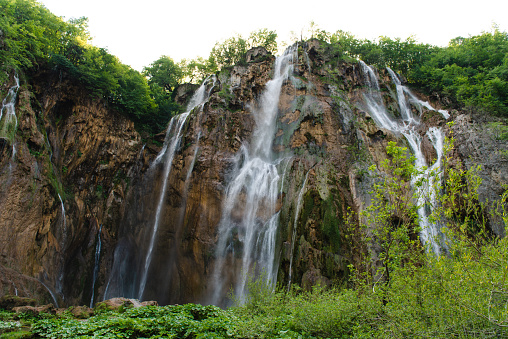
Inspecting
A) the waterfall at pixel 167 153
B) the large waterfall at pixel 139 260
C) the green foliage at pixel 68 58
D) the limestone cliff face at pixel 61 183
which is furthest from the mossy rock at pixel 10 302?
the green foliage at pixel 68 58

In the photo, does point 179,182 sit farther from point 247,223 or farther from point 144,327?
point 144,327

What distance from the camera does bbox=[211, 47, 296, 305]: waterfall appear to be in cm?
1477

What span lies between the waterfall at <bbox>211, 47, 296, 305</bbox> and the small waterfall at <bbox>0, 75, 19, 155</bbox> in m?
11.0

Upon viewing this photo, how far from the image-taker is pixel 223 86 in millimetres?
23109

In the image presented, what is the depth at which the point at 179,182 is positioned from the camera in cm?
1903

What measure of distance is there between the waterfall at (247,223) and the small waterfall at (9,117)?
11.0 metres

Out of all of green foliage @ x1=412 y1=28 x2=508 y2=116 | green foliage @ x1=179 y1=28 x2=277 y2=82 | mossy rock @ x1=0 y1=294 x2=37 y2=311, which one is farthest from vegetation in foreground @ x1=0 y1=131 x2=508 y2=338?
green foliage @ x1=179 y1=28 x2=277 y2=82

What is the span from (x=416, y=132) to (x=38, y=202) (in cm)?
2238

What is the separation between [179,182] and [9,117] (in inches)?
361

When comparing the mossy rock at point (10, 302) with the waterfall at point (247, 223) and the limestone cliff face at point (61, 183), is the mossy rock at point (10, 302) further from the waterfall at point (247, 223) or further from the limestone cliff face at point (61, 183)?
the waterfall at point (247, 223)

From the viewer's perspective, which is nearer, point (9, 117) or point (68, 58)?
point (9, 117)

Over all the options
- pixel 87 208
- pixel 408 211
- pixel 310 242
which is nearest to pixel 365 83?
pixel 310 242

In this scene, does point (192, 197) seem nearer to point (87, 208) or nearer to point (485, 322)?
point (87, 208)

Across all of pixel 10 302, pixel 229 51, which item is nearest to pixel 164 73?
pixel 229 51
